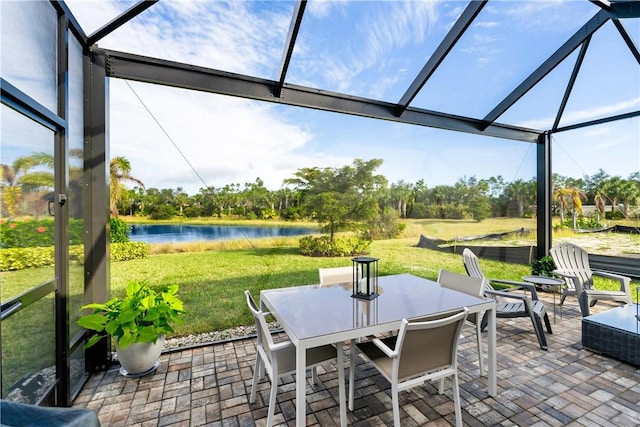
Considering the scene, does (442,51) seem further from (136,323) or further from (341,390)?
(136,323)

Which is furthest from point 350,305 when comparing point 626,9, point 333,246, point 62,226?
point 626,9

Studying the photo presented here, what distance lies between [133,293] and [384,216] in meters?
3.83

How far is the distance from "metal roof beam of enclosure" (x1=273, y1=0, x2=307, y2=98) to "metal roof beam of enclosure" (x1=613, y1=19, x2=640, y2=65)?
3516 mm

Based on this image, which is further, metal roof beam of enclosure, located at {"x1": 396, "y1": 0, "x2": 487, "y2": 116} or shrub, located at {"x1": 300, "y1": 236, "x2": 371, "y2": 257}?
shrub, located at {"x1": 300, "y1": 236, "x2": 371, "y2": 257}

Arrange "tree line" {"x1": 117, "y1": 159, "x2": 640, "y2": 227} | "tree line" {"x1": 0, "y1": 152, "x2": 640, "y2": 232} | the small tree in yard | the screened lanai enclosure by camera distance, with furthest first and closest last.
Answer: the small tree in yard, "tree line" {"x1": 117, "y1": 159, "x2": 640, "y2": 227}, "tree line" {"x1": 0, "y1": 152, "x2": 640, "y2": 232}, the screened lanai enclosure

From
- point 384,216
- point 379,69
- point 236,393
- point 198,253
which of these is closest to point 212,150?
point 198,253

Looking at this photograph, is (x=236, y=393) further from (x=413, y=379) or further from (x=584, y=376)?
(x=584, y=376)

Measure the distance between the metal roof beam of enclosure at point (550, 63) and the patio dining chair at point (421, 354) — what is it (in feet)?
12.5

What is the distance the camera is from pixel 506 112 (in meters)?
4.52

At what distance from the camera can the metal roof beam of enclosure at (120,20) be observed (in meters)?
2.27

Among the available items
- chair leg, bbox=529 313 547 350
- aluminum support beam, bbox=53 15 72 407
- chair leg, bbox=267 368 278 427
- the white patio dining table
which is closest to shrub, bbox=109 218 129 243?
aluminum support beam, bbox=53 15 72 407

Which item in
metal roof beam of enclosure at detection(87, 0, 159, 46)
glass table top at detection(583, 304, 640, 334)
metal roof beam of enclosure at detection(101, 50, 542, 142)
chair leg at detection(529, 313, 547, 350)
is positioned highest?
metal roof beam of enclosure at detection(87, 0, 159, 46)

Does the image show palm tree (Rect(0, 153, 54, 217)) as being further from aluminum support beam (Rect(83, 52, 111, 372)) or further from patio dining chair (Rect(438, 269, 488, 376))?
patio dining chair (Rect(438, 269, 488, 376))

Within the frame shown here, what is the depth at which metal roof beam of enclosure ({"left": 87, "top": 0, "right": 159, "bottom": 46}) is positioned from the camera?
2.27m
